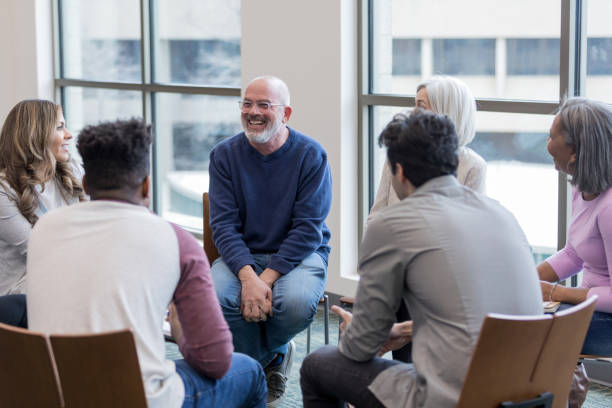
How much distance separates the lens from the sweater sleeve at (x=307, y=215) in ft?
10.6

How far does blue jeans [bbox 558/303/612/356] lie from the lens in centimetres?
263

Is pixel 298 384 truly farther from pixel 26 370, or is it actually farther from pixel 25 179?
pixel 26 370

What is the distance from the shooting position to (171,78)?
19.3 feet

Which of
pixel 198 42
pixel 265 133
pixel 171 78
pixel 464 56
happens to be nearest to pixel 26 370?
pixel 265 133

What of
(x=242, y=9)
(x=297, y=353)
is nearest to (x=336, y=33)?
(x=242, y=9)

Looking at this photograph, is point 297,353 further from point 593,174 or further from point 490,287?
point 490,287

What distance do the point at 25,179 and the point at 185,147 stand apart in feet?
9.60

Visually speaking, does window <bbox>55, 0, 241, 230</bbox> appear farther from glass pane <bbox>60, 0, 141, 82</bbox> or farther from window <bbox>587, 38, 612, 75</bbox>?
window <bbox>587, 38, 612, 75</bbox>

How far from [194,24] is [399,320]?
11.4 feet

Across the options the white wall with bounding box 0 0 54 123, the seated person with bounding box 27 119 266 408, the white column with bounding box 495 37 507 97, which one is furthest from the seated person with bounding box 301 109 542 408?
the white wall with bounding box 0 0 54 123

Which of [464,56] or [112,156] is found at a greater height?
[464,56]

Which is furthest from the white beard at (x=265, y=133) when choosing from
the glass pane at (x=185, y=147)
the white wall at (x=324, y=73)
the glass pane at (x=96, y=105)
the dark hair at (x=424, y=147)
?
the glass pane at (x=96, y=105)

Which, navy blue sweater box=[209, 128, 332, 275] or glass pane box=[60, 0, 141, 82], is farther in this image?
glass pane box=[60, 0, 141, 82]

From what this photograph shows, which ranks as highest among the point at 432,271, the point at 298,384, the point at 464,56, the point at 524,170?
the point at 464,56
